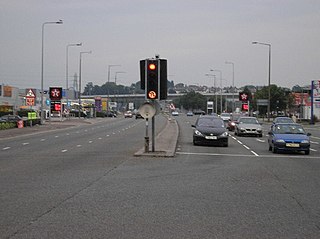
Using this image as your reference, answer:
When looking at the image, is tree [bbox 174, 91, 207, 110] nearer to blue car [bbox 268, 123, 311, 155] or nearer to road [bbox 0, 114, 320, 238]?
blue car [bbox 268, 123, 311, 155]

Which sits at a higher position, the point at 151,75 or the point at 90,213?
the point at 151,75

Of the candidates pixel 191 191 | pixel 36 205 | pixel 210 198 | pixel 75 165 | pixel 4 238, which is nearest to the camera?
pixel 4 238

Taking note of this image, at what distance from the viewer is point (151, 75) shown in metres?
19.8

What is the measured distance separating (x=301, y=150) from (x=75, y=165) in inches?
428

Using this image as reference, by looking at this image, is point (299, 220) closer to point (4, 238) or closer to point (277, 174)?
point (4, 238)

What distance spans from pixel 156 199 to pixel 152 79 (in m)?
10.0

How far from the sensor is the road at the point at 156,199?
773cm

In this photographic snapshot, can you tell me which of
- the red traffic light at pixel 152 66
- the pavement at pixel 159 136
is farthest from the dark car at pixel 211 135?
the red traffic light at pixel 152 66

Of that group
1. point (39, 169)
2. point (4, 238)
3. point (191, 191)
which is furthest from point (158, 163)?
point (4, 238)

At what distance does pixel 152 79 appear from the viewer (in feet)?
65.2

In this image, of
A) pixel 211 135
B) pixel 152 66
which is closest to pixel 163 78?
pixel 152 66

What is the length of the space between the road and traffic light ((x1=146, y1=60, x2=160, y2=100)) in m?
2.97

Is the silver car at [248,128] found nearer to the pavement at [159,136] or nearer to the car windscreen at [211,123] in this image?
the pavement at [159,136]

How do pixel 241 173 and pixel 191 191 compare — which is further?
pixel 241 173
